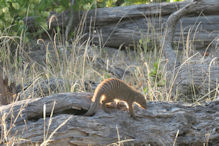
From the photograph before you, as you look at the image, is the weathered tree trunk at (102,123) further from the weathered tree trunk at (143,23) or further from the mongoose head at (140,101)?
the weathered tree trunk at (143,23)

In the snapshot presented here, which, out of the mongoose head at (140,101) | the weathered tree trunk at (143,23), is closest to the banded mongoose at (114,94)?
the mongoose head at (140,101)

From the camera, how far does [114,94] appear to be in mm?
2834

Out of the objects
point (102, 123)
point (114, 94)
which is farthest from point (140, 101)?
point (102, 123)

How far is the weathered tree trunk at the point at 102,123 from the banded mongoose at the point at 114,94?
6cm

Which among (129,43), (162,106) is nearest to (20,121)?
(162,106)

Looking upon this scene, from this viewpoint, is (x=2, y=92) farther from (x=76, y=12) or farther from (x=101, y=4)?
(x=101, y=4)

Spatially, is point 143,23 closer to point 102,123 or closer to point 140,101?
point 140,101

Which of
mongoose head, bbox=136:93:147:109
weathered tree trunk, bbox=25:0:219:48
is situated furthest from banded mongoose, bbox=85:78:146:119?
weathered tree trunk, bbox=25:0:219:48

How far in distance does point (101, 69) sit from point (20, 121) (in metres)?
2.92

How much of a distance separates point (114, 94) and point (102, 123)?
0.99 ft

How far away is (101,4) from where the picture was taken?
8.57 meters

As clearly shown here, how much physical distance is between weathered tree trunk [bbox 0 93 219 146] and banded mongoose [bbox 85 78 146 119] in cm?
6

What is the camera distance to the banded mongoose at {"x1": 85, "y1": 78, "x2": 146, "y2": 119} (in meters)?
2.70

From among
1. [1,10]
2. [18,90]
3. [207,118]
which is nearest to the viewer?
[207,118]
